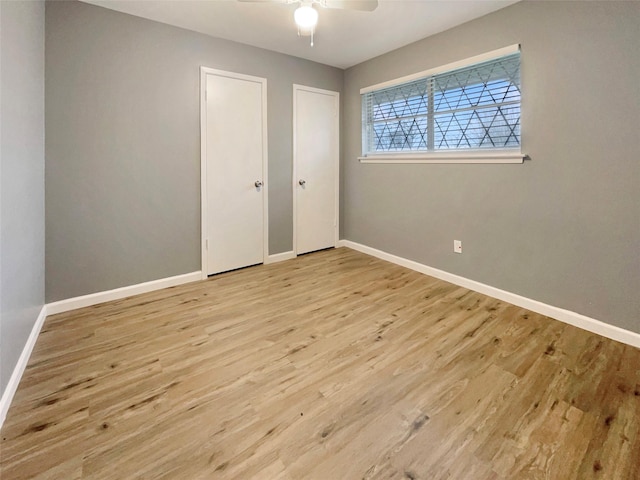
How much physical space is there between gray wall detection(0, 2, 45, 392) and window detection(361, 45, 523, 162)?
125 inches

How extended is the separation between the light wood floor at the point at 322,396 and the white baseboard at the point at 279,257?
1.21m

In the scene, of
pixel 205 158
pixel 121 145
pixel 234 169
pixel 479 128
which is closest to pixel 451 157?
pixel 479 128

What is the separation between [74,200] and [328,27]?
2.71m

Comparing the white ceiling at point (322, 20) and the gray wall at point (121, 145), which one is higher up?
the white ceiling at point (322, 20)

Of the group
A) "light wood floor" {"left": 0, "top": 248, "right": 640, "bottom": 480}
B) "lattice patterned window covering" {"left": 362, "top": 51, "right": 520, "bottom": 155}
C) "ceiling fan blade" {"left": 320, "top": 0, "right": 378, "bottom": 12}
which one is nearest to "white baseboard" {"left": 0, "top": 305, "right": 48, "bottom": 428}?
"light wood floor" {"left": 0, "top": 248, "right": 640, "bottom": 480}

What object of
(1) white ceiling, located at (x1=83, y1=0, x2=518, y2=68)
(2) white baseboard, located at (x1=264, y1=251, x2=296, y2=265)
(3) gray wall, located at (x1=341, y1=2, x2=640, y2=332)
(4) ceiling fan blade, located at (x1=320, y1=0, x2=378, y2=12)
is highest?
(1) white ceiling, located at (x1=83, y1=0, x2=518, y2=68)

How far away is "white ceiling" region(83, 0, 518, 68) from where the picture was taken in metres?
2.59

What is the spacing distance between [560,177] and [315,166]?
2657 mm

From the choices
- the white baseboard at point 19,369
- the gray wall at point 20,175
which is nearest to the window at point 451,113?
the gray wall at point 20,175

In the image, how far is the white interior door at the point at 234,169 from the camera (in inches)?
131

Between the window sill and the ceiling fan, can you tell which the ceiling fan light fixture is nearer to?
the ceiling fan

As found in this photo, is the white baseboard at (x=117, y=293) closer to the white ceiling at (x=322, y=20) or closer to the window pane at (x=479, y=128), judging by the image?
the white ceiling at (x=322, y=20)

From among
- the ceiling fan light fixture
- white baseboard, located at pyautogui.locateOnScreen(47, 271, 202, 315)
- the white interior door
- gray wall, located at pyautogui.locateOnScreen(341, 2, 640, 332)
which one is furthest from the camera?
the white interior door

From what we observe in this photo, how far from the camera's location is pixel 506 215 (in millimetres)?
2787
